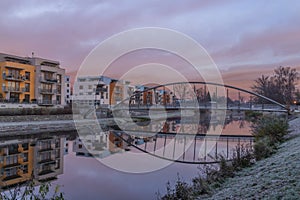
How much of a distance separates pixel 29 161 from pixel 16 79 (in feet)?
79.1

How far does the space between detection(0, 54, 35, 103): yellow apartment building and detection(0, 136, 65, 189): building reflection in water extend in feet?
55.0

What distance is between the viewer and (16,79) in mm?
33188

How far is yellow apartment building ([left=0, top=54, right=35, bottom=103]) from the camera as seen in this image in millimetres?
32000

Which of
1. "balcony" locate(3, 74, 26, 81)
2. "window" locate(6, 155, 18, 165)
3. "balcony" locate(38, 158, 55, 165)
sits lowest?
"balcony" locate(38, 158, 55, 165)

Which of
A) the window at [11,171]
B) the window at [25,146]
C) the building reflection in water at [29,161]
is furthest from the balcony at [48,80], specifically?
the window at [11,171]

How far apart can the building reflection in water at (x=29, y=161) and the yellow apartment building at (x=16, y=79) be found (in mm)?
16749

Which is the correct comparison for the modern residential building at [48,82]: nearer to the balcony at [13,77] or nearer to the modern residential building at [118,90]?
the balcony at [13,77]

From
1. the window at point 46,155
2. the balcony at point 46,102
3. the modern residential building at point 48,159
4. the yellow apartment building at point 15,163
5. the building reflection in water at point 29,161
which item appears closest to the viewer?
the yellow apartment building at point 15,163

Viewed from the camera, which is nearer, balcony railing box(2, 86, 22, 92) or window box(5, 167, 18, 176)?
window box(5, 167, 18, 176)

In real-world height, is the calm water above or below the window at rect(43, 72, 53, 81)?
below

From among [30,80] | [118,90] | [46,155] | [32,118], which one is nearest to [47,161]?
[46,155]

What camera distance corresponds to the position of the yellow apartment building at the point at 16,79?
32000 millimetres

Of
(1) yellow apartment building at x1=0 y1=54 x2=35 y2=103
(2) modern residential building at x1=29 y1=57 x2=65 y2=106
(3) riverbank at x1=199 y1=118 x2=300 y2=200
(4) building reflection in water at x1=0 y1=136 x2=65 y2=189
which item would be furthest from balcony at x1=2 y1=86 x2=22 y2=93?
(3) riverbank at x1=199 y1=118 x2=300 y2=200

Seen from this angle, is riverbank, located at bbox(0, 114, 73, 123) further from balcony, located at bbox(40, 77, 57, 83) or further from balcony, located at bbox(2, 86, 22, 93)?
balcony, located at bbox(40, 77, 57, 83)
